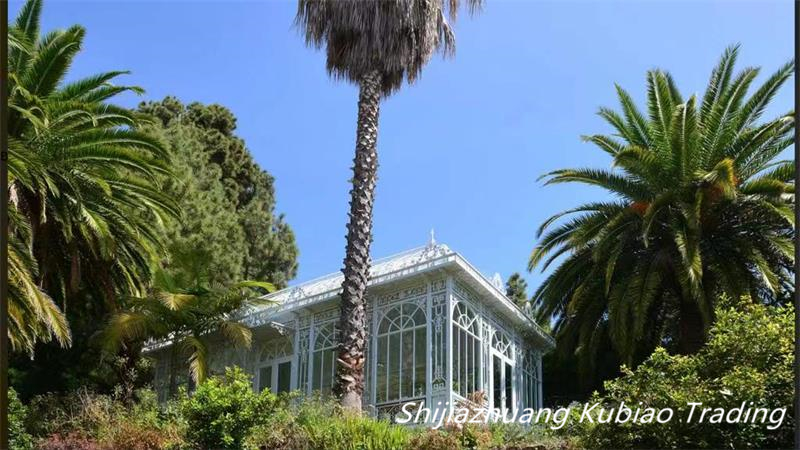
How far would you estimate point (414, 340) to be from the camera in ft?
66.1

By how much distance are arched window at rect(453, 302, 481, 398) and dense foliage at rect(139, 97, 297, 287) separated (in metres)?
7.47

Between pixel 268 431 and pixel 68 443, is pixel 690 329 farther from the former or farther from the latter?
pixel 68 443

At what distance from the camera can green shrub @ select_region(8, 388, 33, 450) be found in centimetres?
1653

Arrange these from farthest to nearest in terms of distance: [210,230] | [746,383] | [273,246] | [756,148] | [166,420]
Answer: [273,246] < [210,230] < [756,148] < [166,420] < [746,383]

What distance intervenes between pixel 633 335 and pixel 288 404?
22.0 ft

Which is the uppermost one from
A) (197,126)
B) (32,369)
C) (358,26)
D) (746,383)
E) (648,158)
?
(197,126)

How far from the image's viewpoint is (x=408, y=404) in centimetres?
1922

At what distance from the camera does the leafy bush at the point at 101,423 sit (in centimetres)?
1606

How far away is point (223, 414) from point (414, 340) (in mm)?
6175

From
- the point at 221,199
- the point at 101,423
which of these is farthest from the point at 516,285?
the point at 101,423

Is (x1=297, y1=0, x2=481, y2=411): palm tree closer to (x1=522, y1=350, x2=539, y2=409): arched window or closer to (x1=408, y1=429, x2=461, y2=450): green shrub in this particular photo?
(x1=408, y1=429, x2=461, y2=450): green shrub

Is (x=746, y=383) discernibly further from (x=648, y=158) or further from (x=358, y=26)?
(x=358, y=26)

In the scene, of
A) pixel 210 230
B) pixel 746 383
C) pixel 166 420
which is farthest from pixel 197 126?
pixel 746 383

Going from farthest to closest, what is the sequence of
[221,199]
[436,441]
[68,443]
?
[221,199] < [68,443] < [436,441]
